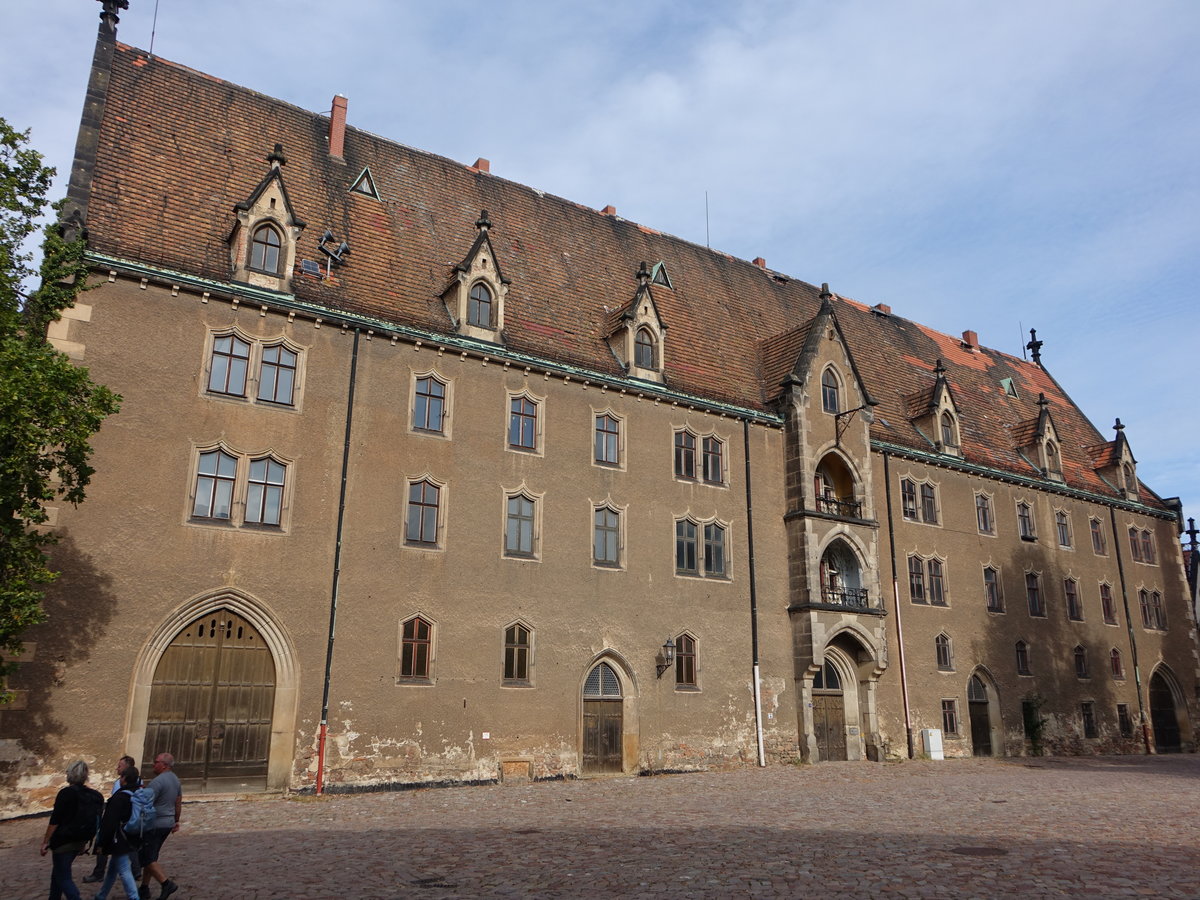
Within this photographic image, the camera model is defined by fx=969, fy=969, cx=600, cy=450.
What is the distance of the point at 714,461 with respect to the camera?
28156 mm

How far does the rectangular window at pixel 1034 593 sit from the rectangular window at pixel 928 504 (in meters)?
5.21

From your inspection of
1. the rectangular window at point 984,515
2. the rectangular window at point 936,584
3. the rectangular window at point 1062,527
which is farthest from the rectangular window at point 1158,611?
the rectangular window at point 936,584

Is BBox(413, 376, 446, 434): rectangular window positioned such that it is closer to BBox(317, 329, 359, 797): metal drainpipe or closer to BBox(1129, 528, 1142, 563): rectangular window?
BBox(317, 329, 359, 797): metal drainpipe

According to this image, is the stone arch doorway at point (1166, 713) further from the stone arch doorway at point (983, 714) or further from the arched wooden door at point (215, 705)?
the arched wooden door at point (215, 705)

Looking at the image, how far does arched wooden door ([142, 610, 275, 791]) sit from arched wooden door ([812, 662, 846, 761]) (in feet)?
50.9

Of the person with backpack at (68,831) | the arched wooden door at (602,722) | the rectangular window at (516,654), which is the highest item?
the rectangular window at (516,654)

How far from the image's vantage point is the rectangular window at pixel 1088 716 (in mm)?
35125

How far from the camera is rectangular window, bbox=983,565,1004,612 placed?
111 feet

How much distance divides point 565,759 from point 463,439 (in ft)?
26.4

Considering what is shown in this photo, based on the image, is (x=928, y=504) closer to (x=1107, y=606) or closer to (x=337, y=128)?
(x=1107, y=606)

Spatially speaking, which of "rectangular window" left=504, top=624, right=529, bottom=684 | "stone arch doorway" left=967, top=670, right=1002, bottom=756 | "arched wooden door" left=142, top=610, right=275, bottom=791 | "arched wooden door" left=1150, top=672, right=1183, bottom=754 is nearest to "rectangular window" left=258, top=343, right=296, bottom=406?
"arched wooden door" left=142, top=610, right=275, bottom=791

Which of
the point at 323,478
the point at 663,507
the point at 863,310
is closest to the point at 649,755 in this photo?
the point at 663,507

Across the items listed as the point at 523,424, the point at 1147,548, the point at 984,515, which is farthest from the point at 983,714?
the point at 523,424

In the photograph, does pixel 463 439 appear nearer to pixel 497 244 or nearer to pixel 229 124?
pixel 497 244
